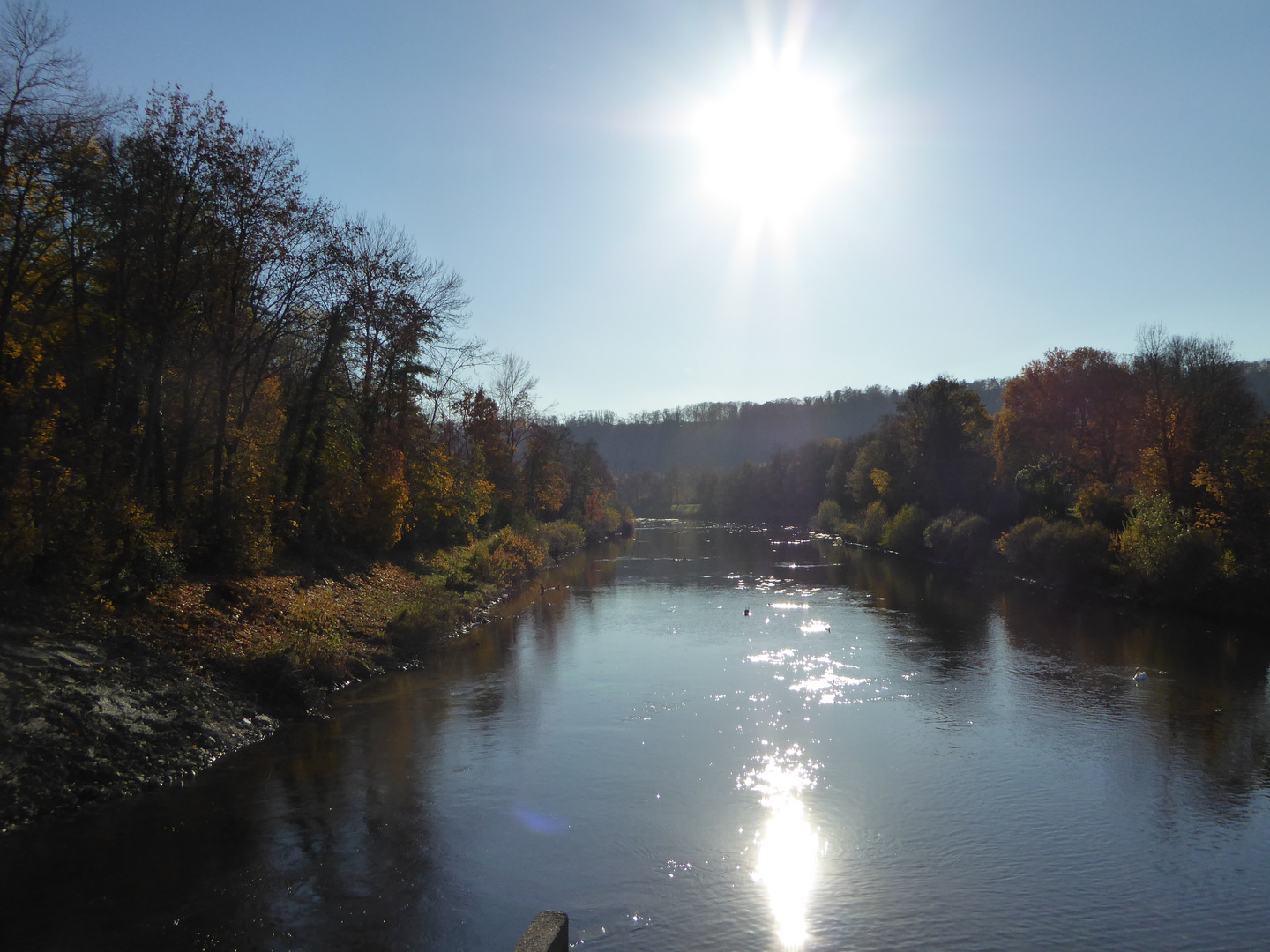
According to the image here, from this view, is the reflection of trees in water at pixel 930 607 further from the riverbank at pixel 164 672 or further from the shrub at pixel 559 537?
the shrub at pixel 559 537

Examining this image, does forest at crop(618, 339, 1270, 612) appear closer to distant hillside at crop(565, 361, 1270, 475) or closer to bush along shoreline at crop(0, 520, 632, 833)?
bush along shoreline at crop(0, 520, 632, 833)

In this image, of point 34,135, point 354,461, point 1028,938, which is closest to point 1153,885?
point 1028,938

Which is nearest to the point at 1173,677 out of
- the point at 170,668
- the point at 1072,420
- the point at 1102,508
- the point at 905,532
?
the point at 1102,508

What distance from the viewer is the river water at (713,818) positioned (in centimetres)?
816

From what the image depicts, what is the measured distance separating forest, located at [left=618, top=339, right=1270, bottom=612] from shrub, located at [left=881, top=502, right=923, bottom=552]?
9cm

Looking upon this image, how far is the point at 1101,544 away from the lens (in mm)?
31312

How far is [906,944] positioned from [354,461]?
23.8 meters

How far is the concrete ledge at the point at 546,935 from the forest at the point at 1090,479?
90.0 feet

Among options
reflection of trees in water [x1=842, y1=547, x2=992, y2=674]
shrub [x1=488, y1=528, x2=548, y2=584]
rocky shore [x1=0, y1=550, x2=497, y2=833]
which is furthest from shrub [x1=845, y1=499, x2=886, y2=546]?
rocky shore [x1=0, y1=550, x2=497, y2=833]

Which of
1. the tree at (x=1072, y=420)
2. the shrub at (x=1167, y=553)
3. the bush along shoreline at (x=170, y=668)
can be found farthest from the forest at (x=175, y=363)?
the tree at (x=1072, y=420)

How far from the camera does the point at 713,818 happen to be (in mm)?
10984

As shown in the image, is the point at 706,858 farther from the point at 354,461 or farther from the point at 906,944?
the point at 354,461

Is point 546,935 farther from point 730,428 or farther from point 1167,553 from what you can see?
point 730,428

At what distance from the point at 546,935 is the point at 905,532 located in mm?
47672
